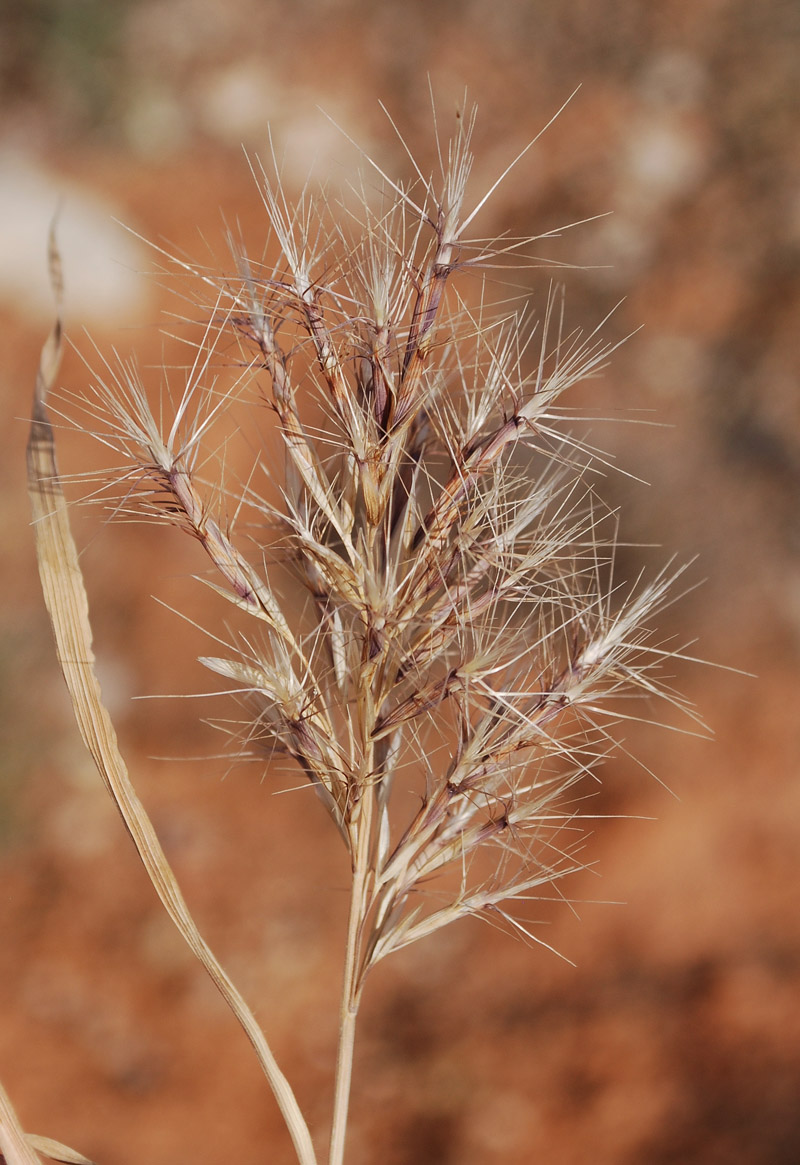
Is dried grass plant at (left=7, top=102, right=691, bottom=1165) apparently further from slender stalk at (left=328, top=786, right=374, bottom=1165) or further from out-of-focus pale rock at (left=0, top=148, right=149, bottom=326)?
out-of-focus pale rock at (left=0, top=148, right=149, bottom=326)

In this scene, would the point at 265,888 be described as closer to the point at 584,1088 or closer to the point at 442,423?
the point at 584,1088

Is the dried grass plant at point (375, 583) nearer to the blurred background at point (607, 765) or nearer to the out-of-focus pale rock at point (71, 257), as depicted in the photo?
the blurred background at point (607, 765)

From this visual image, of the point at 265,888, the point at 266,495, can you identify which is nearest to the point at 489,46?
the point at 266,495

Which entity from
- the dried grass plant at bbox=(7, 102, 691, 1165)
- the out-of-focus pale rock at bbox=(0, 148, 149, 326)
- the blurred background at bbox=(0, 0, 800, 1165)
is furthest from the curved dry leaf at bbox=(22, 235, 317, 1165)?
the out-of-focus pale rock at bbox=(0, 148, 149, 326)

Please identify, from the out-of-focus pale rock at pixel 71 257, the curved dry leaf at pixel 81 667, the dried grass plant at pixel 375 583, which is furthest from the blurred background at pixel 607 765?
the curved dry leaf at pixel 81 667

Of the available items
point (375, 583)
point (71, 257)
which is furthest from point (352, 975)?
point (71, 257)

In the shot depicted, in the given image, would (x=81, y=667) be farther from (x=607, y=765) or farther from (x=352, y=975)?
(x=607, y=765)
